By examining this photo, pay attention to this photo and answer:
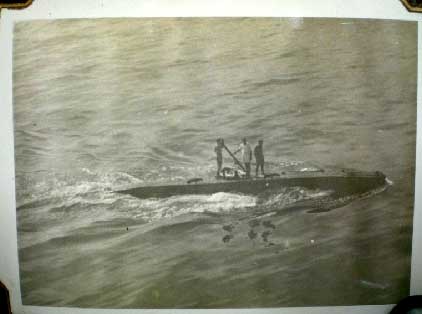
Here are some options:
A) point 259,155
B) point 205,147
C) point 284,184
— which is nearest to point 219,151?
point 205,147

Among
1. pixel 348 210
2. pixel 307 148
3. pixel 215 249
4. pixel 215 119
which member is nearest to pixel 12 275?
pixel 215 249

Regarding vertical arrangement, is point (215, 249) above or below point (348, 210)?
below

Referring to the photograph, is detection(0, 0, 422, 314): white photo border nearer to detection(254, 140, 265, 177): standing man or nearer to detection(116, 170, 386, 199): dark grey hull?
detection(116, 170, 386, 199): dark grey hull

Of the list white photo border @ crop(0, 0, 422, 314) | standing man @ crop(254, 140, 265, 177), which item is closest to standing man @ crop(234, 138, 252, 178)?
standing man @ crop(254, 140, 265, 177)

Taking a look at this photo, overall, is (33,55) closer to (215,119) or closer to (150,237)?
(215,119)

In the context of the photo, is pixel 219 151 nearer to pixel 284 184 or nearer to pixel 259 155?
pixel 259 155

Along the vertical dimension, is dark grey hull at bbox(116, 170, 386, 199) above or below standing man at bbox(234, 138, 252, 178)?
below
